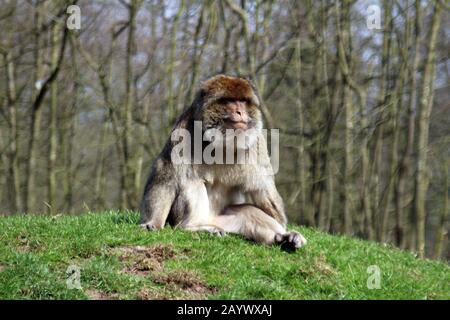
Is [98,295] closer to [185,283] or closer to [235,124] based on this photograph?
[185,283]

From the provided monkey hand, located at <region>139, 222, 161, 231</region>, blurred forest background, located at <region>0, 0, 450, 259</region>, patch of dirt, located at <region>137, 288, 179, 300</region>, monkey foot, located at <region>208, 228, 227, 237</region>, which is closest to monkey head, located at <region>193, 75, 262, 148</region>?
monkey foot, located at <region>208, 228, 227, 237</region>

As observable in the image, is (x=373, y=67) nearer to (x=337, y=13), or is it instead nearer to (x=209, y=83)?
(x=337, y=13)

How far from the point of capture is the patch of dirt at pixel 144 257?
6.82 metres

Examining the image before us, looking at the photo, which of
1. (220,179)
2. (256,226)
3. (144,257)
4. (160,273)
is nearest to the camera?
(160,273)

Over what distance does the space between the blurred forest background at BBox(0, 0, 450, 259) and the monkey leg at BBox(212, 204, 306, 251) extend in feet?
35.7

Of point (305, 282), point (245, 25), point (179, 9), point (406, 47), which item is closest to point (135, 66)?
point (179, 9)

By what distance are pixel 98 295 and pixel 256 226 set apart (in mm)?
2338

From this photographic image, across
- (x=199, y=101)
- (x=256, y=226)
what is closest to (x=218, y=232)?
(x=256, y=226)

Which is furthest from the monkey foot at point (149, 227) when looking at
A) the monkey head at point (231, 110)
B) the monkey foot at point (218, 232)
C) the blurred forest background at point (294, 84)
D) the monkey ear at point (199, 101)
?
the blurred forest background at point (294, 84)

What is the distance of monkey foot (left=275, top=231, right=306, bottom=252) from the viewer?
301 inches

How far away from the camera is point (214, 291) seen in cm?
645

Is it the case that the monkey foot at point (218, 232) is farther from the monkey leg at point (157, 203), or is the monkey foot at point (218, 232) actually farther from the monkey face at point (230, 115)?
the monkey face at point (230, 115)

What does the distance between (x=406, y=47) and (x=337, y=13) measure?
2.21 metres

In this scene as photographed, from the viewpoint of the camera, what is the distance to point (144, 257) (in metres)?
7.04
